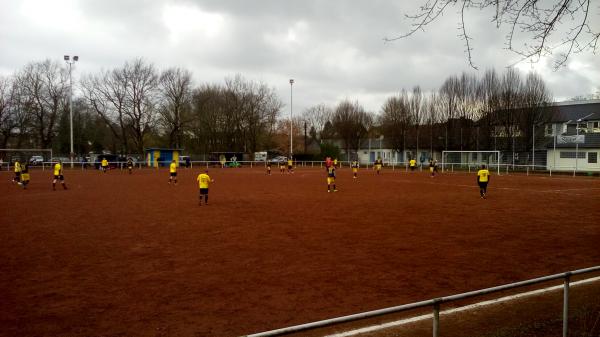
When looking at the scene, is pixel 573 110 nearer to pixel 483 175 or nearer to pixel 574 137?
pixel 574 137

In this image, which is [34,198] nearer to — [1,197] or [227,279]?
[1,197]

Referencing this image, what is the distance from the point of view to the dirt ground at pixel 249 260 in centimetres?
579

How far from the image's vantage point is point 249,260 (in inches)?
335

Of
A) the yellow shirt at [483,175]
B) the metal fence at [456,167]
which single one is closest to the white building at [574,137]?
the metal fence at [456,167]

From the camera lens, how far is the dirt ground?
579 cm

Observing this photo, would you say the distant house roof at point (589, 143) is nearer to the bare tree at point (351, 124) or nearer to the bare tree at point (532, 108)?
the bare tree at point (532, 108)

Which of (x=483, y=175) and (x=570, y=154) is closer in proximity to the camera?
(x=483, y=175)

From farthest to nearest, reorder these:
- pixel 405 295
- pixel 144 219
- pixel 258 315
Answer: pixel 144 219
pixel 405 295
pixel 258 315

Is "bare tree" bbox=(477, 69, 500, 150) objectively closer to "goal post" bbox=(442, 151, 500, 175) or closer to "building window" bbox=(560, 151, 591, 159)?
"goal post" bbox=(442, 151, 500, 175)

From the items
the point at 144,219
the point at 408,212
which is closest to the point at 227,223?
the point at 144,219

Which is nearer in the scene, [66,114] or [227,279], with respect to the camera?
[227,279]

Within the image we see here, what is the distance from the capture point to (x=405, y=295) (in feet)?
21.3

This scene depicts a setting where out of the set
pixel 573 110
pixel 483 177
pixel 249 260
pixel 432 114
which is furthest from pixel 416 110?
pixel 249 260

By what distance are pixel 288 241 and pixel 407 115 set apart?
5611cm
